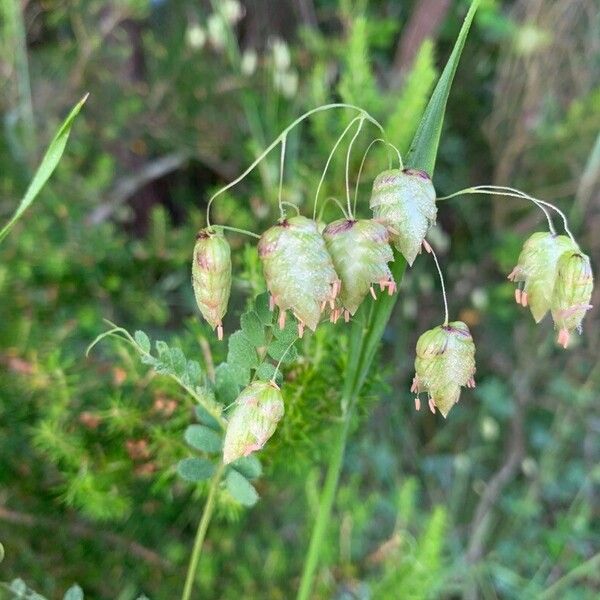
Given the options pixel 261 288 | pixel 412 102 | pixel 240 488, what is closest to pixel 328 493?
pixel 240 488

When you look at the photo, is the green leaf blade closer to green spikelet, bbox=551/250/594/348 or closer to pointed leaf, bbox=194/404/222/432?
pointed leaf, bbox=194/404/222/432

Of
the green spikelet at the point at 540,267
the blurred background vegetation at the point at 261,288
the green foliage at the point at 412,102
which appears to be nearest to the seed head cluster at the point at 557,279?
the green spikelet at the point at 540,267

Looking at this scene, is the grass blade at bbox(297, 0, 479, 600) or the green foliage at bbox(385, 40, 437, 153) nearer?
the grass blade at bbox(297, 0, 479, 600)

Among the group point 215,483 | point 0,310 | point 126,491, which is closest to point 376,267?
point 215,483

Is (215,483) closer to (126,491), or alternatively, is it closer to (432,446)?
(126,491)

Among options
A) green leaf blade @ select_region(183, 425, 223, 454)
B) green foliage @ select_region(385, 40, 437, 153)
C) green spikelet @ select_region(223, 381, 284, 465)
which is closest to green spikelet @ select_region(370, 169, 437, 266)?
green spikelet @ select_region(223, 381, 284, 465)

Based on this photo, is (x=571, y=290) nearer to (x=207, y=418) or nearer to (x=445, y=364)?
(x=445, y=364)

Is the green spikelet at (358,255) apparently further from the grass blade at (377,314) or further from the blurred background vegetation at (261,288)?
the blurred background vegetation at (261,288)
